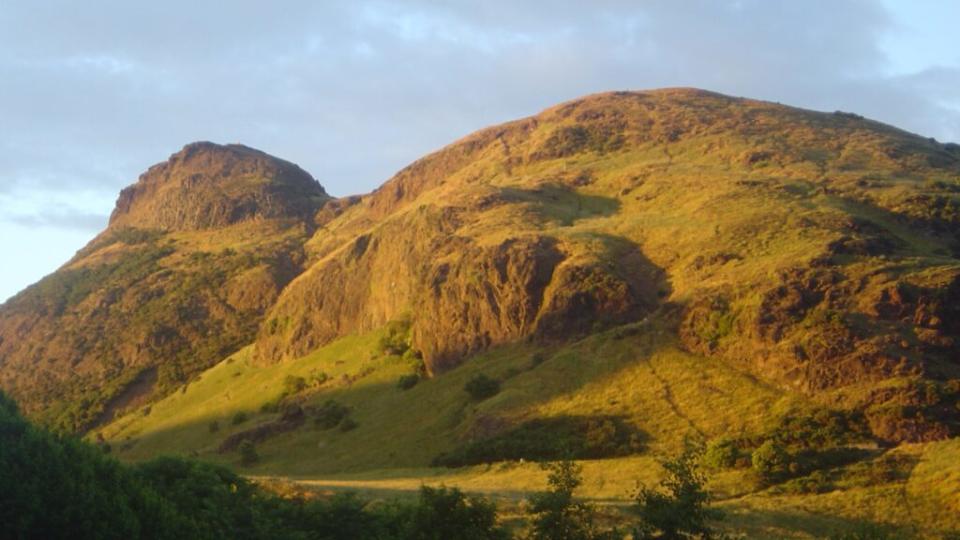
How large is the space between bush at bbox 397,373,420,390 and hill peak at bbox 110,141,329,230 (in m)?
60.6

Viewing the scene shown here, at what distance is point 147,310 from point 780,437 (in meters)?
68.4

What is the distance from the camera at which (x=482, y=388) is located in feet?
141

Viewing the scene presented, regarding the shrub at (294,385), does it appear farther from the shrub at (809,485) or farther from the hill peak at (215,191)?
the hill peak at (215,191)

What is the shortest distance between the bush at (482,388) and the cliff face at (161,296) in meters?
39.9

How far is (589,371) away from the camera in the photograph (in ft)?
134

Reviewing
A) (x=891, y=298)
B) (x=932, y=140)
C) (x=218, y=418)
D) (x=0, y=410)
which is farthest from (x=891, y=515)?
(x=932, y=140)

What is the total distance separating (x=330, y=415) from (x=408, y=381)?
4.43 m

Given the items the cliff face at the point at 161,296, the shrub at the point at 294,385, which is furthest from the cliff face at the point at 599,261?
the shrub at the point at 294,385

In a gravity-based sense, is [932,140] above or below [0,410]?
above

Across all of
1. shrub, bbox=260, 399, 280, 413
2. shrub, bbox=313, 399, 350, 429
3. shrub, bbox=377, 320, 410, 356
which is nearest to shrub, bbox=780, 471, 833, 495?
shrub, bbox=313, 399, 350, 429

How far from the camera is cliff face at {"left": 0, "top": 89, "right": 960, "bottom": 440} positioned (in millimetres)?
38094

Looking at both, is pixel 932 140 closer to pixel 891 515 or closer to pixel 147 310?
pixel 891 515

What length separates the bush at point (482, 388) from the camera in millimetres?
42750

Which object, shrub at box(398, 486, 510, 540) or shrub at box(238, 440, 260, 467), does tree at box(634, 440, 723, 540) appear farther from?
shrub at box(238, 440, 260, 467)
